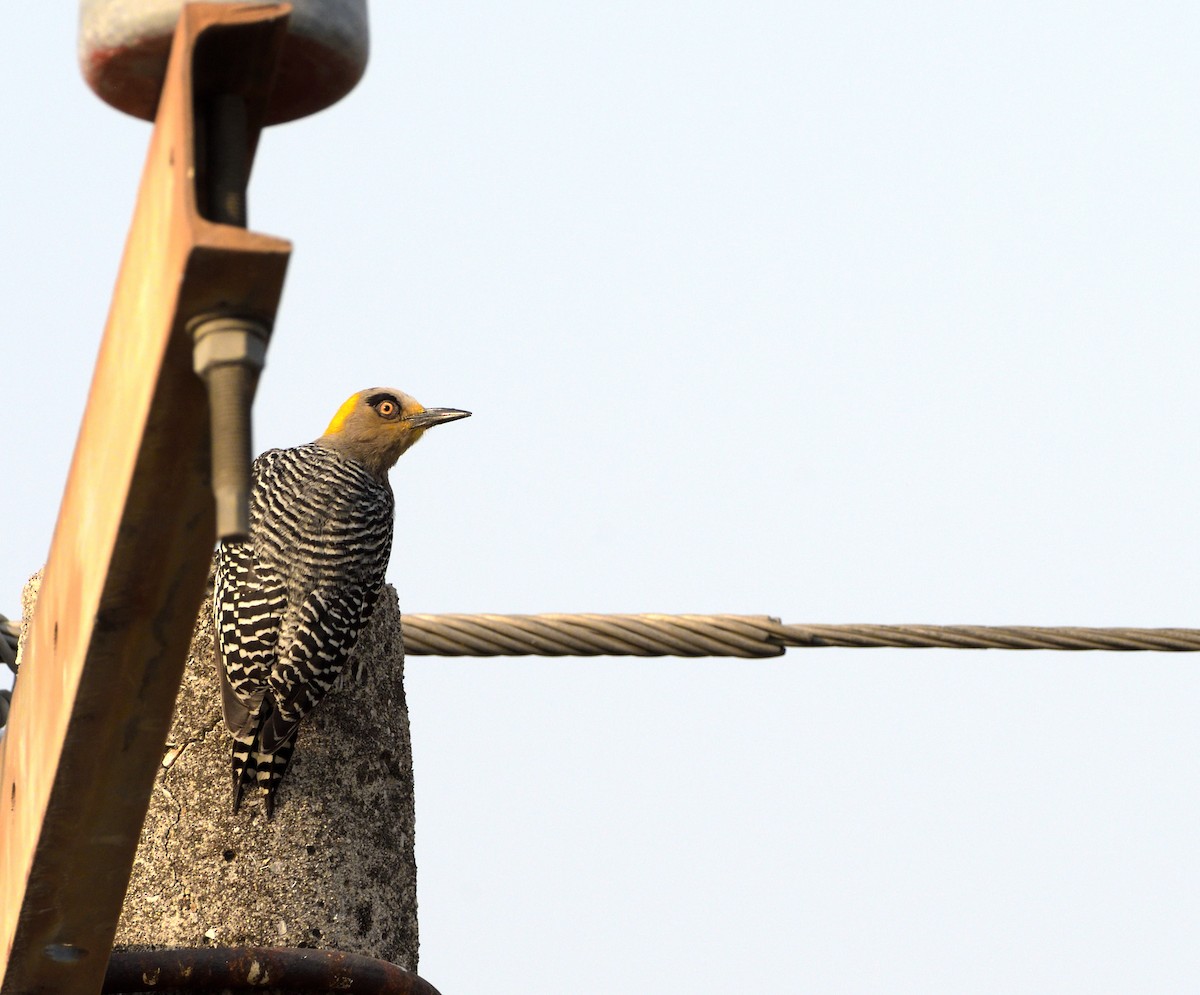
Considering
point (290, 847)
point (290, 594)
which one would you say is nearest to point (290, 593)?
point (290, 594)

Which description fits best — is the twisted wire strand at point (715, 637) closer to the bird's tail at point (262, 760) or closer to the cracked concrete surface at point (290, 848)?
the cracked concrete surface at point (290, 848)

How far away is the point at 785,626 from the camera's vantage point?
574 centimetres

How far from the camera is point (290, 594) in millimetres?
6484

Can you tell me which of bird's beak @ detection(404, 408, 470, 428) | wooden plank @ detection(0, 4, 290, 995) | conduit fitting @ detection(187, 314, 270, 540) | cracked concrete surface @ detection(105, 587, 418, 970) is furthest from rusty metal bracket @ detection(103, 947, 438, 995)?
bird's beak @ detection(404, 408, 470, 428)

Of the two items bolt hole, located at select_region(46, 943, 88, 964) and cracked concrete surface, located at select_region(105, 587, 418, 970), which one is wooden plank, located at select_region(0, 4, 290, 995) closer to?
bolt hole, located at select_region(46, 943, 88, 964)

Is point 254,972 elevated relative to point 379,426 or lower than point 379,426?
lower

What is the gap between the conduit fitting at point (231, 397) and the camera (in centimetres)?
214

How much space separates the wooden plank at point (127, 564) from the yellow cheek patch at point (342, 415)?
18.6 ft

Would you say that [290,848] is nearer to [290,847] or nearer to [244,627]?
[290,847]

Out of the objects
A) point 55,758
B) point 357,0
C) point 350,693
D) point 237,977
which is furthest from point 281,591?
point 357,0

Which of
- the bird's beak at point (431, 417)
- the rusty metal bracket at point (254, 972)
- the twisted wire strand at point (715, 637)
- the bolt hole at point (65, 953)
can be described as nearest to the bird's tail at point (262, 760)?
the rusty metal bracket at point (254, 972)

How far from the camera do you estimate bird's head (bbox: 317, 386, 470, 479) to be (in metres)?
8.93

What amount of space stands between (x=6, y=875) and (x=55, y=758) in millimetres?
539

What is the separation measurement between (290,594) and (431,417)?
274 centimetres
